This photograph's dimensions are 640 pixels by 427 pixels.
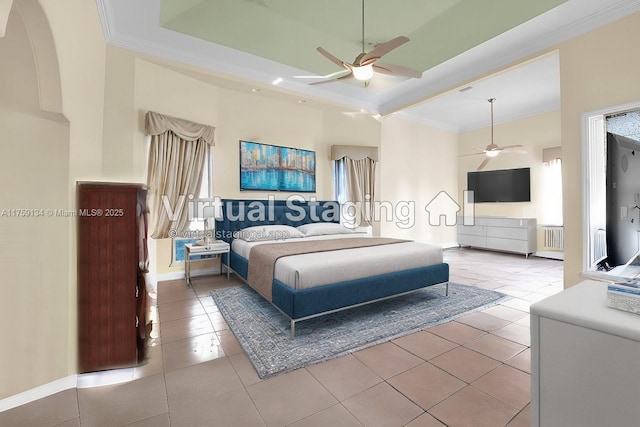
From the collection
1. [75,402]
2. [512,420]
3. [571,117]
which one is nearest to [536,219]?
[571,117]

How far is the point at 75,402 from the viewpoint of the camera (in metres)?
1.57

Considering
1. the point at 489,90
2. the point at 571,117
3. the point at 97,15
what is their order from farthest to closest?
the point at 489,90 < the point at 571,117 < the point at 97,15

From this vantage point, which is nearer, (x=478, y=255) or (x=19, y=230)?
(x=19, y=230)

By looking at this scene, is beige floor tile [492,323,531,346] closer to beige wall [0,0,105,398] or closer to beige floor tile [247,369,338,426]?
beige floor tile [247,369,338,426]

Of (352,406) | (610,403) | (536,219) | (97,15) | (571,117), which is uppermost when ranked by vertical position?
(97,15)

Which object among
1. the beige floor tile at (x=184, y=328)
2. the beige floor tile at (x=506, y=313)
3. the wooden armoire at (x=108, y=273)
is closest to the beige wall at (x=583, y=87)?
the beige floor tile at (x=506, y=313)

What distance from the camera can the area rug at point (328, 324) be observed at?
2061mm

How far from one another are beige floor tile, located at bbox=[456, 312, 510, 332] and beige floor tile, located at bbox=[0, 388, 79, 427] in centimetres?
296

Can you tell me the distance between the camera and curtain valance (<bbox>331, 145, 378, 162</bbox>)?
5312 millimetres

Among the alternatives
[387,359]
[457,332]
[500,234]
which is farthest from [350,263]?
[500,234]

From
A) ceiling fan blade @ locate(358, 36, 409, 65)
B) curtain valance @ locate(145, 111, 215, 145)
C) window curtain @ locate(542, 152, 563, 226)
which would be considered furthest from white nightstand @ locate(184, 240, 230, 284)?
window curtain @ locate(542, 152, 563, 226)

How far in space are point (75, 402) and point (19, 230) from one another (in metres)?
1.02

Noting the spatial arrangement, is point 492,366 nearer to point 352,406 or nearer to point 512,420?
point 512,420

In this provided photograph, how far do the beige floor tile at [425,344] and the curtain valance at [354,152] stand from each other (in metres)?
3.67
